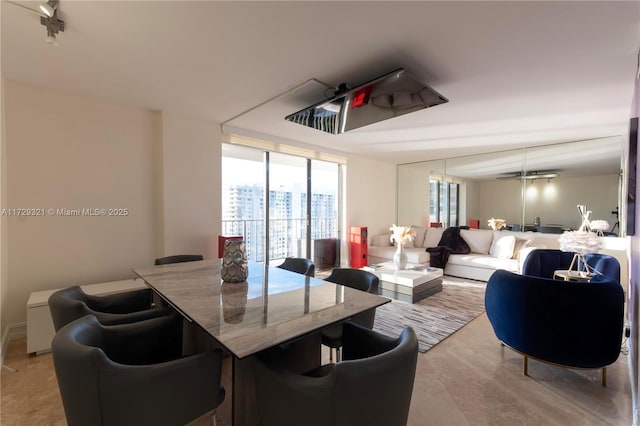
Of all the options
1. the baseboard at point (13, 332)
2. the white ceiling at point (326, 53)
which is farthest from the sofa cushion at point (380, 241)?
the baseboard at point (13, 332)

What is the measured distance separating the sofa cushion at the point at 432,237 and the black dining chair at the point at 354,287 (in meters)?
4.15

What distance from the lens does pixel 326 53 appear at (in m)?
2.08

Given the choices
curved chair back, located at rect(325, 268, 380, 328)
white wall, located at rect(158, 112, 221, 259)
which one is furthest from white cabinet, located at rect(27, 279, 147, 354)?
curved chair back, located at rect(325, 268, 380, 328)

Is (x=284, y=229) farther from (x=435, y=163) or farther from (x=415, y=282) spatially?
(x=435, y=163)

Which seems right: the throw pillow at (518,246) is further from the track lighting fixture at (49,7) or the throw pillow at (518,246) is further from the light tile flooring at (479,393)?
the track lighting fixture at (49,7)

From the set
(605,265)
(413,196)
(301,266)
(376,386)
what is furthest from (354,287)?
(413,196)

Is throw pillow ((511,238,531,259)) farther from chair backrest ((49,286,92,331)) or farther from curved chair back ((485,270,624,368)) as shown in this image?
chair backrest ((49,286,92,331))

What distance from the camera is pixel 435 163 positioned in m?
6.35

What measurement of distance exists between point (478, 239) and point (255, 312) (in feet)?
17.3

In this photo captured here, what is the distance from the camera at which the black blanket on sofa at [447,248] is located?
5188 millimetres

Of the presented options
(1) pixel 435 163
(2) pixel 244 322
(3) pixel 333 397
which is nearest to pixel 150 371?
(2) pixel 244 322

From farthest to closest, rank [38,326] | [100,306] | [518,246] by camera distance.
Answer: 1. [518,246]
2. [38,326]
3. [100,306]

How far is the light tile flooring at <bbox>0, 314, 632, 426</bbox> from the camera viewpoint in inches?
66.8

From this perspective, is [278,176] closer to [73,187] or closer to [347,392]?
[73,187]
